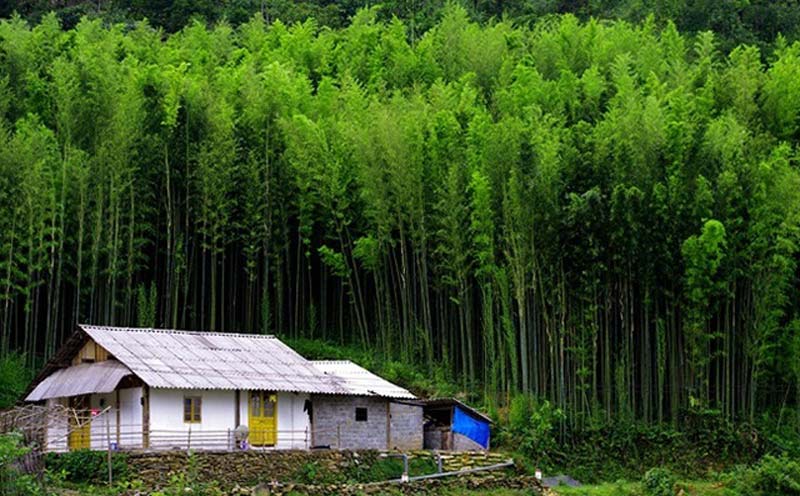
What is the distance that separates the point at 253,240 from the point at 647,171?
9.73m

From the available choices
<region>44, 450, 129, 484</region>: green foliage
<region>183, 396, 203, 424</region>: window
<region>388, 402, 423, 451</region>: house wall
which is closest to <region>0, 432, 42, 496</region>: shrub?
<region>44, 450, 129, 484</region>: green foliage

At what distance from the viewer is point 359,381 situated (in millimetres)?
30312

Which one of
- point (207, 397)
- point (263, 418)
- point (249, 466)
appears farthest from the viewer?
point (263, 418)

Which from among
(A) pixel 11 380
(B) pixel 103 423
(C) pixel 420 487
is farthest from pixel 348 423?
(A) pixel 11 380

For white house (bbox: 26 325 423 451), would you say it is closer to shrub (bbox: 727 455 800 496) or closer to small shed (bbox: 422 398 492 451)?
small shed (bbox: 422 398 492 451)

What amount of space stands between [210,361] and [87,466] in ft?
15.1

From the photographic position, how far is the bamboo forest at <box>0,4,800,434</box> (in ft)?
102

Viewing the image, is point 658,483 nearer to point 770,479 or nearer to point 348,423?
point 770,479

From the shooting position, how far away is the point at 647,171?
31797 millimetres

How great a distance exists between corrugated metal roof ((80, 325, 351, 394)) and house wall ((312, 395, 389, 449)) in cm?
40

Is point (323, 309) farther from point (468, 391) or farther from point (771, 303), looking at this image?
point (771, 303)

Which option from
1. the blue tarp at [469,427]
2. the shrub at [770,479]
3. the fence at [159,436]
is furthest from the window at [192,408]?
the shrub at [770,479]

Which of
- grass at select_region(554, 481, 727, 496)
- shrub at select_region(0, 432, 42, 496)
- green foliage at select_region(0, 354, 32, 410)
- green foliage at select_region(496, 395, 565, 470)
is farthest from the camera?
green foliage at select_region(0, 354, 32, 410)

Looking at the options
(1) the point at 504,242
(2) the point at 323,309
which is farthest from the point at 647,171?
(2) the point at 323,309
